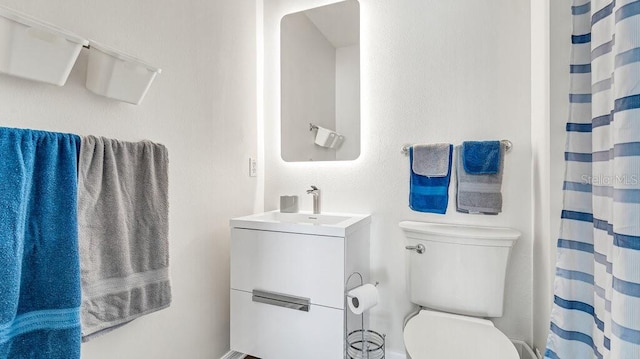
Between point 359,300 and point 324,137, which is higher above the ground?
point 324,137

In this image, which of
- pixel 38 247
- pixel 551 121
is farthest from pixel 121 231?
pixel 551 121

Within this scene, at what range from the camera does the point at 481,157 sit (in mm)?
1472

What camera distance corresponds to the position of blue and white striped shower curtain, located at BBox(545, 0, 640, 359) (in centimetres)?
53

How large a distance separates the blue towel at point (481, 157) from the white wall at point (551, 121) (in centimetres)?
19

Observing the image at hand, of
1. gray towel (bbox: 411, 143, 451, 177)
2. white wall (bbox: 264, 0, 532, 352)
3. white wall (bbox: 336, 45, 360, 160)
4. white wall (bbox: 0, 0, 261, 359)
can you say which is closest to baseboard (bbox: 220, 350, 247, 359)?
white wall (bbox: 0, 0, 261, 359)

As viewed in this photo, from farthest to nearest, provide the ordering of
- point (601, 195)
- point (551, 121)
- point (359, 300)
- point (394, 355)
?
point (394, 355)
point (359, 300)
point (551, 121)
point (601, 195)

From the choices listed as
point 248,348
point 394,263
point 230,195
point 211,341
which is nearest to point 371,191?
point 394,263

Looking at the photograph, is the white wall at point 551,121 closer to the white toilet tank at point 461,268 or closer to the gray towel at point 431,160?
the white toilet tank at point 461,268

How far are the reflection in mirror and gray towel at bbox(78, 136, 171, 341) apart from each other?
90 centimetres

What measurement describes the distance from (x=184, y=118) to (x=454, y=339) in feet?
5.04

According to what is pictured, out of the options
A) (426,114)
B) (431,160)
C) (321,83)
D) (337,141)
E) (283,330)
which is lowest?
(283,330)

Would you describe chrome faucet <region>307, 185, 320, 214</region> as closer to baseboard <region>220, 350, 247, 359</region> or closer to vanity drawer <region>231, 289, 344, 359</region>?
vanity drawer <region>231, 289, 344, 359</region>

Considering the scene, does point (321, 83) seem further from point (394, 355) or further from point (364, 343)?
point (394, 355)

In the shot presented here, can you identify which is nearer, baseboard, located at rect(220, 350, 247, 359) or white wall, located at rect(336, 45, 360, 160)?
baseboard, located at rect(220, 350, 247, 359)
